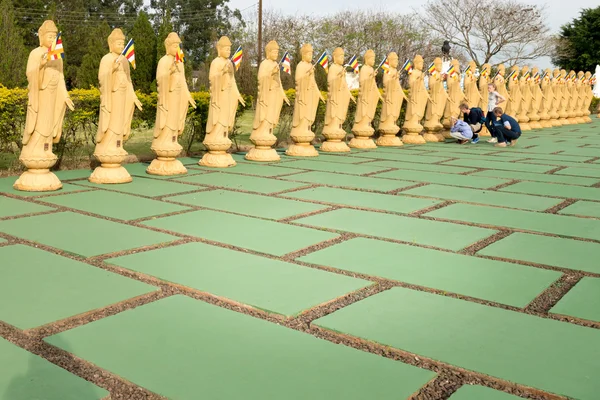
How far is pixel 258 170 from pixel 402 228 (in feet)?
10.9

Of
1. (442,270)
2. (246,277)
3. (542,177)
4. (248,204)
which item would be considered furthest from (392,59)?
(246,277)

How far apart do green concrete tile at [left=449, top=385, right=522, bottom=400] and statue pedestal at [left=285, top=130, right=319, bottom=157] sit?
7125mm

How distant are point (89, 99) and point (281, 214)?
12.2 feet

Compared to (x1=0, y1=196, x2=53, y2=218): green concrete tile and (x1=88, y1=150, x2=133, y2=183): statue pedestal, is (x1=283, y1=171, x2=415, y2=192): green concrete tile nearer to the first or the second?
(x1=88, y1=150, x2=133, y2=183): statue pedestal

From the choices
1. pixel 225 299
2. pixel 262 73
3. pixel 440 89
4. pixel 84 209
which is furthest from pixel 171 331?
pixel 440 89

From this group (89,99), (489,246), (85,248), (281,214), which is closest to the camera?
(85,248)

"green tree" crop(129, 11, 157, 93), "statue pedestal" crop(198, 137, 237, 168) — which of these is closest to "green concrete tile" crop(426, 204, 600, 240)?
"statue pedestal" crop(198, 137, 237, 168)

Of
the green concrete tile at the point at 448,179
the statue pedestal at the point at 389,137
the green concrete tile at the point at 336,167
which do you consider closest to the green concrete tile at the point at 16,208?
the green concrete tile at the point at 336,167

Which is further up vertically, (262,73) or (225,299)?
(262,73)

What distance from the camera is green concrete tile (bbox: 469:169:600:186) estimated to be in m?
7.11

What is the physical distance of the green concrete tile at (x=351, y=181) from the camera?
258 inches

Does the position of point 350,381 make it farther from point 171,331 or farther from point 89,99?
point 89,99

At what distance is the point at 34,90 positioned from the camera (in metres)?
5.79

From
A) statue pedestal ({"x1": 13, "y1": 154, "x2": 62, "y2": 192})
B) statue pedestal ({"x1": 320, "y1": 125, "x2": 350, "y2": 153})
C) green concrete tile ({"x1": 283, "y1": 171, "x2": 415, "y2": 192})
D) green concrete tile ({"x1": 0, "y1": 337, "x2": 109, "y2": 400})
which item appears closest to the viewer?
green concrete tile ({"x1": 0, "y1": 337, "x2": 109, "y2": 400})
